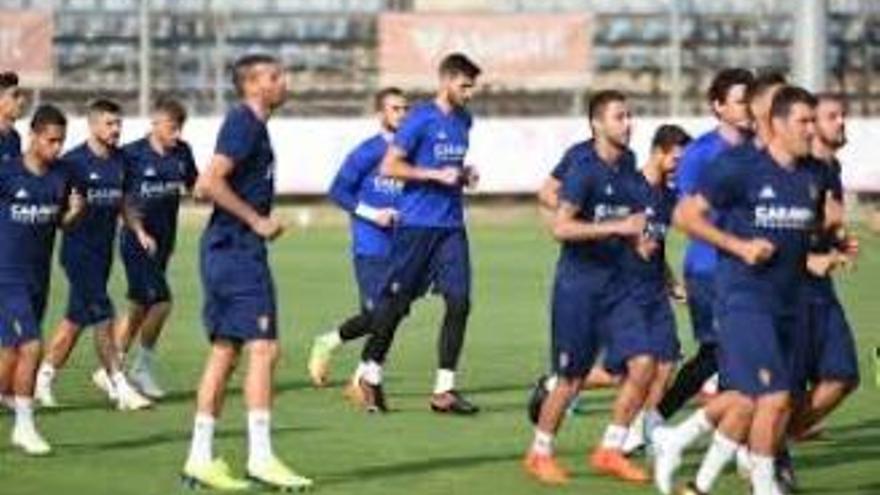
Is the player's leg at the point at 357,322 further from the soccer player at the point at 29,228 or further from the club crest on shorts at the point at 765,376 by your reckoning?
the club crest on shorts at the point at 765,376

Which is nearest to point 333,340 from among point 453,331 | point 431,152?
point 453,331

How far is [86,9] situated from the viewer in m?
45.8

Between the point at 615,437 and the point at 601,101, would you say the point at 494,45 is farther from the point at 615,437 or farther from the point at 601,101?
the point at 615,437

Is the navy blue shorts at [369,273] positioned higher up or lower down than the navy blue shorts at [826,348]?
lower down

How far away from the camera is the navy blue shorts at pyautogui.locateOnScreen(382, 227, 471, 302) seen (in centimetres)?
1541

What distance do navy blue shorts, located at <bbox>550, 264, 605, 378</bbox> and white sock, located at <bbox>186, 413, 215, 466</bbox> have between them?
1.90 m

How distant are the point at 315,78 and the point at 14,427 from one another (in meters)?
32.9

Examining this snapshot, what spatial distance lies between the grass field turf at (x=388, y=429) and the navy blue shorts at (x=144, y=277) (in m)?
0.69

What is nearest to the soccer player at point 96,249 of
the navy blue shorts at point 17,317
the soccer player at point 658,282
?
the navy blue shorts at point 17,317

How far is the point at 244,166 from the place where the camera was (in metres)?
11.8

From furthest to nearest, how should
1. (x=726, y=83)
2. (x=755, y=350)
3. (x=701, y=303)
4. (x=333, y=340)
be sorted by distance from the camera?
(x=333, y=340)
(x=701, y=303)
(x=726, y=83)
(x=755, y=350)

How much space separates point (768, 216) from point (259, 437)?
2.88 metres

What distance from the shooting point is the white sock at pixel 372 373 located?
15341 mm

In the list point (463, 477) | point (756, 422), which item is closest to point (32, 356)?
point (463, 477)
